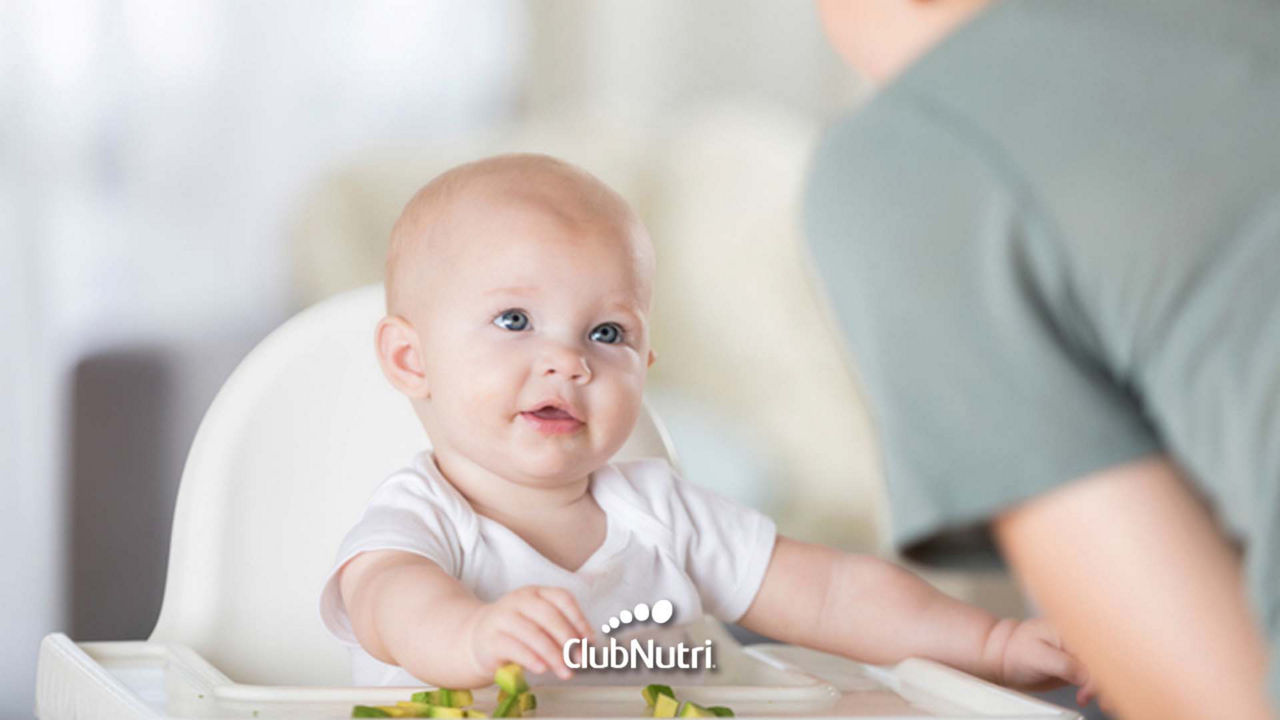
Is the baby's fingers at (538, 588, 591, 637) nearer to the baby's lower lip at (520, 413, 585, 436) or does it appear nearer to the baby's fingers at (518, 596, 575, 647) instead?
the baby's fingers at (518, 596, 575, 647)

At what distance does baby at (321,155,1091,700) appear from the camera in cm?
72

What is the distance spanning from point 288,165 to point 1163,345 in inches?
44.5

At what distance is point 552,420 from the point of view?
28.5 inches

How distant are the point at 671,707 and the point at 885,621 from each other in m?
0.21

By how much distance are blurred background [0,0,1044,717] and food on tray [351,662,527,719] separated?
68cm

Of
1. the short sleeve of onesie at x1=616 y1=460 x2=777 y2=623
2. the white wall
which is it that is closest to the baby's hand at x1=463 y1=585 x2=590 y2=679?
the short sleeve of onesie at x1=616 y1=460 x2=777 y2=623

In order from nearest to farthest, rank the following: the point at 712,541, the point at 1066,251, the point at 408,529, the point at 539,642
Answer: the point at 1066,251 → the point at 539,642 → the point at 408,529 → the point at 712,541

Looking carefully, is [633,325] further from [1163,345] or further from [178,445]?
[178,445]

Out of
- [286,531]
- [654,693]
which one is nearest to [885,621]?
[654,693]

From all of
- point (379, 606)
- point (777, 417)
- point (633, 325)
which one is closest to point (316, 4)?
point (777, 417)

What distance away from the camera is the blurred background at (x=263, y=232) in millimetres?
1329

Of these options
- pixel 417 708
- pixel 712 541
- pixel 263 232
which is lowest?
pixel 417 708

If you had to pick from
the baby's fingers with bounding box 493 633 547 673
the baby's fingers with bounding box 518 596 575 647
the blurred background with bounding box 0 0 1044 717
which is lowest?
the baby's fingers with bounding box 493 633 547 673

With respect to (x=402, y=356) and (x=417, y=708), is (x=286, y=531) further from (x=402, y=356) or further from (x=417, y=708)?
(x=417, y=708)
